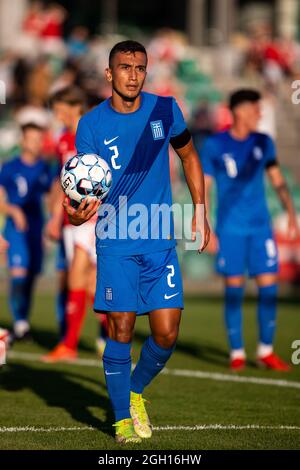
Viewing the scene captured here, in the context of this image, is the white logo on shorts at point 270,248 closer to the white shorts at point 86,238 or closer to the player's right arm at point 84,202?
the white shorts at point 86,238

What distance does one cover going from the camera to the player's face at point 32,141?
1215cm

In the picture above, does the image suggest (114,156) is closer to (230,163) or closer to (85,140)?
(85,140)

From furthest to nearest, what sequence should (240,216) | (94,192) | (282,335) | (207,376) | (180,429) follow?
1. (282,335)
2. (240,216)
3. (207,376)
4. (180,429)
5. (94,192)

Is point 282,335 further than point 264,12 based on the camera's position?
No

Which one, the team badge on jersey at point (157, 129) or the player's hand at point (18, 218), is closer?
the team badge on jersey at point (157, 129)

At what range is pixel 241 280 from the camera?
1044cm

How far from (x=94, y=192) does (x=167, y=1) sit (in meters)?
29.0

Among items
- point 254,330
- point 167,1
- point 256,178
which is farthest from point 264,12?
point 256,178

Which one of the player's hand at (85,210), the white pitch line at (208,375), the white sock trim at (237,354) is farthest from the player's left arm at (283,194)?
the player's hand at (85,210)

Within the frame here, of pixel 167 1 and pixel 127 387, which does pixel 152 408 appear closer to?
pixel 127 387

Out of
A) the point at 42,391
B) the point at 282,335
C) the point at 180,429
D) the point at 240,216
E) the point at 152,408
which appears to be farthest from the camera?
the point at 282,335

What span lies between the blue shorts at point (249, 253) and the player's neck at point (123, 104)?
12.3 feet

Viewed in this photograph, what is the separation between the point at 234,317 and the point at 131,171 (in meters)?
3.96

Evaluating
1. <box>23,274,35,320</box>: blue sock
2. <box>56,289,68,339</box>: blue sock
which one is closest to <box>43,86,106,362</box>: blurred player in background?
<box>56,289,68,339</box>: blue sock
